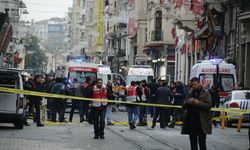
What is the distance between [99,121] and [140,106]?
7518 millimetres

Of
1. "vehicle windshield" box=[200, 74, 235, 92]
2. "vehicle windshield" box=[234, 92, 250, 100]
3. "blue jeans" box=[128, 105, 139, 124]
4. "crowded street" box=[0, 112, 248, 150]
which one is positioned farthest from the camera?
"vehicle windshield" box=[200, 74, 235, 92]

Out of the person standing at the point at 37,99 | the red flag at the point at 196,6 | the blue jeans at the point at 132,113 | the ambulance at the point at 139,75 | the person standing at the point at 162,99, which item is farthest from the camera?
the red flag at the point at 196,6

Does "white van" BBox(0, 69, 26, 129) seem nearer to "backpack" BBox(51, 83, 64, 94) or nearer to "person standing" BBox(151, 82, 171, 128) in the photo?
"backpack" BBox(51, 83, 64, 94)

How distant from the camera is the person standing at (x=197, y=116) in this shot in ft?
54.5

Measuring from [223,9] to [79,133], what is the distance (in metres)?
28.8

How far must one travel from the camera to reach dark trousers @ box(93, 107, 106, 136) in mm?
23688

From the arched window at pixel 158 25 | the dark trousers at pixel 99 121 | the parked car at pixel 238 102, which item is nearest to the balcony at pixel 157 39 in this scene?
the arched window at pixel 158 25

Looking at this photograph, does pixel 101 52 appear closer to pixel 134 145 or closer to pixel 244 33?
pixel 244 33

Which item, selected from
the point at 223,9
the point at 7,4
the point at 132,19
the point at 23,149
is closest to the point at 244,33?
the point at 223,9

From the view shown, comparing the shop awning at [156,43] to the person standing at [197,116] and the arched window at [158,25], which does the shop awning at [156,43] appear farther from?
the person standing at [197,116]

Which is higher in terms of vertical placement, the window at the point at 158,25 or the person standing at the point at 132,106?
the window at the point at 158,25

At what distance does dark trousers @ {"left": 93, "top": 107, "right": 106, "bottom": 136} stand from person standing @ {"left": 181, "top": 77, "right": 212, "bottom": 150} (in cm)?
708

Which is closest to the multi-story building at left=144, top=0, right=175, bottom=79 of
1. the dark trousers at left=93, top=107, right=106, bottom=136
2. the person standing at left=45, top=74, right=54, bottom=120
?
the person standing at left=45, top=74, right=54, bottom=120

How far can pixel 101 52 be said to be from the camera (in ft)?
434
